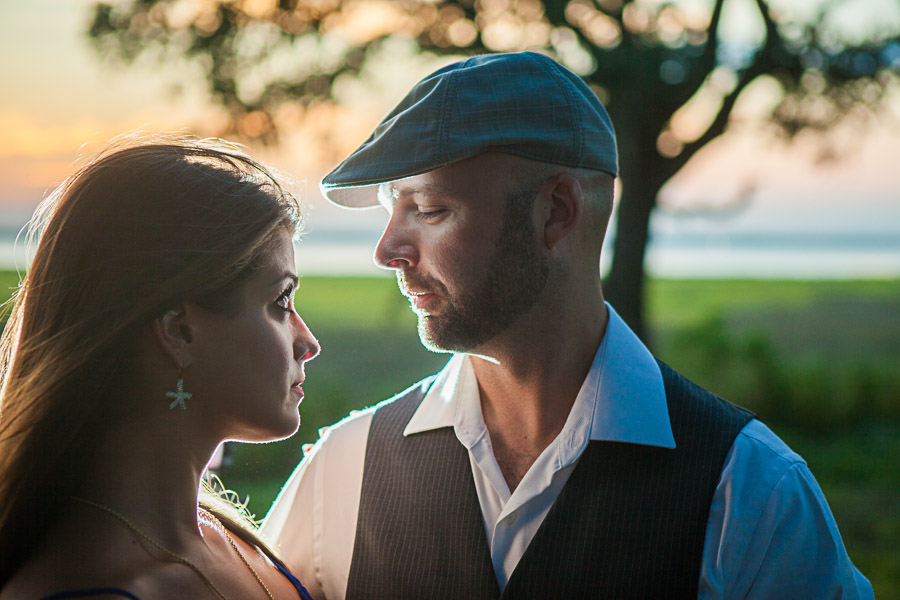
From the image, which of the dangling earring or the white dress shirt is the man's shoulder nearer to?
the white dress shirt

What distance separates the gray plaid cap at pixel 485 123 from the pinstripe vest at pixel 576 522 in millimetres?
483

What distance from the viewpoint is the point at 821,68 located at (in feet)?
Result: 14.2

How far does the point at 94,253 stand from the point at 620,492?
0.93 metres

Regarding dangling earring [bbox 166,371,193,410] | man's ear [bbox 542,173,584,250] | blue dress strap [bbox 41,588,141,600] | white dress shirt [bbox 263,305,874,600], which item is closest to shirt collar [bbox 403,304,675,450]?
white dress shirt [bbox 263,305,874,600]

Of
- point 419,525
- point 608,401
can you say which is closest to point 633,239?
point 608,401

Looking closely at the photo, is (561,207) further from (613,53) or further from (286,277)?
(613,53)

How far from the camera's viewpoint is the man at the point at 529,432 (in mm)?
1365

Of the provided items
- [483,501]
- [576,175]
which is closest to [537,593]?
[483,501]

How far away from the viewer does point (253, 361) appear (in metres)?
1.23

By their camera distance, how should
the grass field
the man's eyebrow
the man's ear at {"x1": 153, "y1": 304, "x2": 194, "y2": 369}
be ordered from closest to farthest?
the man's ear at {"x1": 153, "y1": 304, "x2": 194, "y2": 369} < the man's eyebrow < the grass field

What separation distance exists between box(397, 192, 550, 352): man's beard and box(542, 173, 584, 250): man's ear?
0.04m

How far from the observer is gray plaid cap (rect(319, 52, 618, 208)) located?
57.1 inches

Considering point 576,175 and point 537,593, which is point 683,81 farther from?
point 537,593

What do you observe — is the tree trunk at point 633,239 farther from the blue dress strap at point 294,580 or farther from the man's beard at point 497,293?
the blue dress strap at point 294,580
